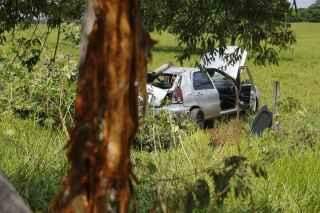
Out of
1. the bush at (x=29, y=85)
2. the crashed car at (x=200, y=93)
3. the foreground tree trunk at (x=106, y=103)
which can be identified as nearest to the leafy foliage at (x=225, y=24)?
the foreground tree trunk at (x=106, y=103)

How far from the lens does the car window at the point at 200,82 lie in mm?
15969

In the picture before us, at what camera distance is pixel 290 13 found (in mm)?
4660

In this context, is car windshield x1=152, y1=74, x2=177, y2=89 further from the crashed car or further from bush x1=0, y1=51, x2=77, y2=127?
bush x1=0, y1=51, x2=77, y2=127

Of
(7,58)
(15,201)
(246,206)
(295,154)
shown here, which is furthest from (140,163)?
(7,58)

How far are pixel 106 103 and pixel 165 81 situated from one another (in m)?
13.2

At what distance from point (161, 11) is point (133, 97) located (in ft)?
10.6

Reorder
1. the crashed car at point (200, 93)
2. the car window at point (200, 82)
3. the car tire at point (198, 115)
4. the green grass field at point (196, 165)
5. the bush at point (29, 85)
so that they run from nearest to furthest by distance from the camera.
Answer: the green grass field at point (196, 165) → the bush at point (29, 85) → the crashed car at point (200, 93) → the car tire at point (198, 115) → the car window at point (200, 82)

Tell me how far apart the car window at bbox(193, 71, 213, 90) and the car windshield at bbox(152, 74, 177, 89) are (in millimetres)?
695

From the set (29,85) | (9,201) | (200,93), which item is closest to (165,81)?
(200,93)

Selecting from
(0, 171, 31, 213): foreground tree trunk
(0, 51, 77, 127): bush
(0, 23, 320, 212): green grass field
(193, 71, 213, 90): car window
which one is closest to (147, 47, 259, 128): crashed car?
(193, 71, 213, 90): car window

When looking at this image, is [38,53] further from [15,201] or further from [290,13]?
[15,201]

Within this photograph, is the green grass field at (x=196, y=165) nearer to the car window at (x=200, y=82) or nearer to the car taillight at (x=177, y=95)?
the car taillight at (x=177, y=95)

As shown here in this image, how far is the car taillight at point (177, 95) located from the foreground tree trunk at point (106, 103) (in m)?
12.8

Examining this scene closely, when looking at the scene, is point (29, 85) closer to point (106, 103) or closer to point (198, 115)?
point (198, 115)
